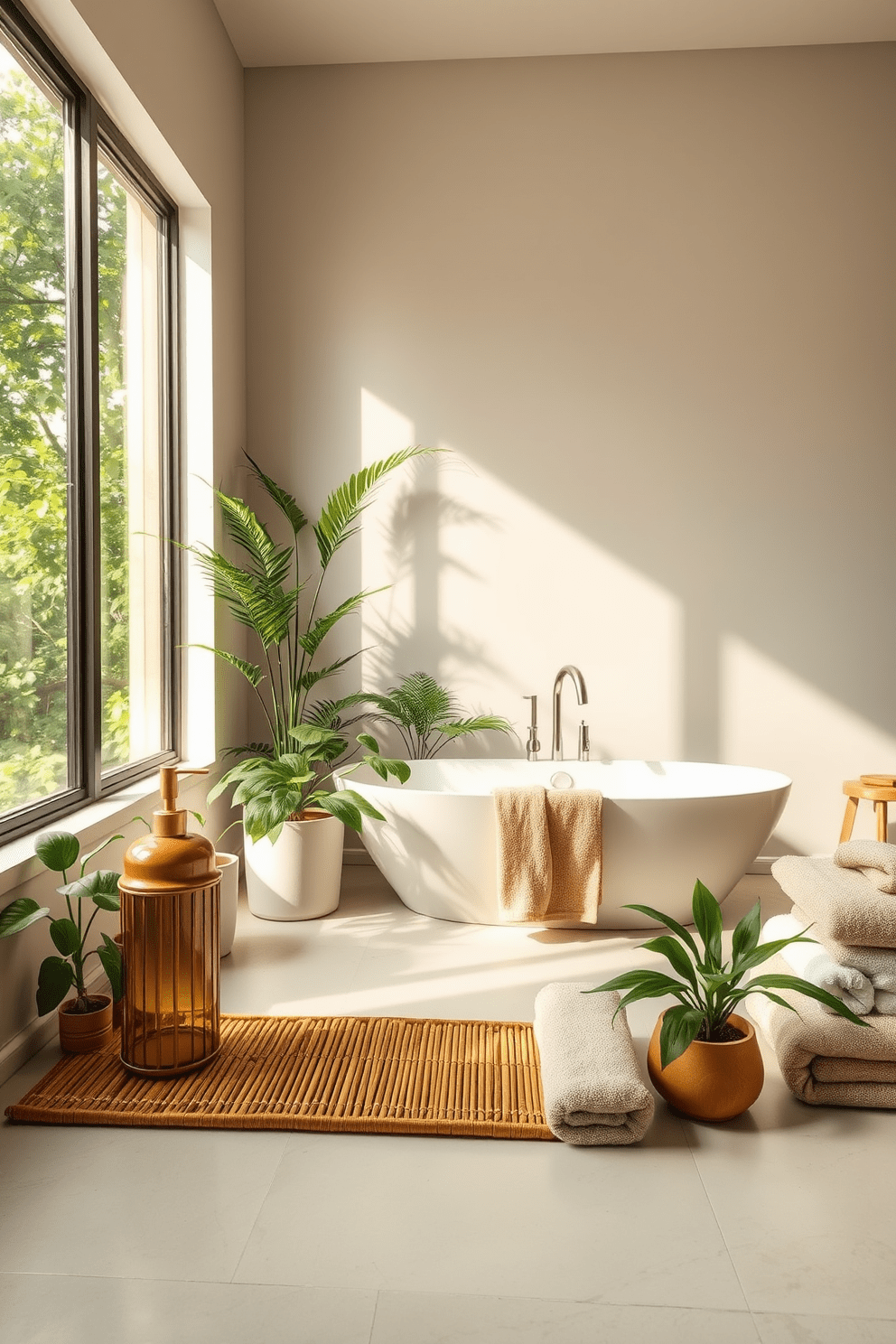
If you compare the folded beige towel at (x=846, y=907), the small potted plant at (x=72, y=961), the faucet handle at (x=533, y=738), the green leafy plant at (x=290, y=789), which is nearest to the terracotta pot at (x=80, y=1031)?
the small potted plant at (x=72, y=961)

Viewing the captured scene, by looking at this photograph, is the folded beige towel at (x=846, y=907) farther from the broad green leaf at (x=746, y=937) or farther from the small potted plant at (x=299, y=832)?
the small potted plant at (x=299, y=832)

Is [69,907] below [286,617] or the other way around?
below

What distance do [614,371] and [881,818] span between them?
1946 mm

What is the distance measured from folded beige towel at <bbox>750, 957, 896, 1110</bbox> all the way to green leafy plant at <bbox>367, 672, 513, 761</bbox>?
5.92 feet

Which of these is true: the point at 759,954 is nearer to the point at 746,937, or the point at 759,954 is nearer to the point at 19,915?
the point at 746,937

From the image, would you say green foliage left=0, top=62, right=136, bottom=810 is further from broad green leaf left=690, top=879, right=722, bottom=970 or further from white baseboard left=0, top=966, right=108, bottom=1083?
broad green leaf left=690, top=879, right=722, bottom=970

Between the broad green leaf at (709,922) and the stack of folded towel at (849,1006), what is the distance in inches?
8.6

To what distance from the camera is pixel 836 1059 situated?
1.88 m

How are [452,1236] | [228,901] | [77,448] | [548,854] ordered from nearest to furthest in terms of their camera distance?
[452,1236], [77,448], [228,901], [548,854]

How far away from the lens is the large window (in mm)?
2209

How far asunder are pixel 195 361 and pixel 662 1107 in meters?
2.80

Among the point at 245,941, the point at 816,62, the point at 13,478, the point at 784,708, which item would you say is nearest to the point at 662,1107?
the point at 245,941

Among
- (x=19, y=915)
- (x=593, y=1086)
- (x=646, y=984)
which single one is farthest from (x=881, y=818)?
(x=19, y=915)

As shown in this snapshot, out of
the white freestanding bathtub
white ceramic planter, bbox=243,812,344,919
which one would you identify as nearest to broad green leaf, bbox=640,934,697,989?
the white freestanding bathtub
